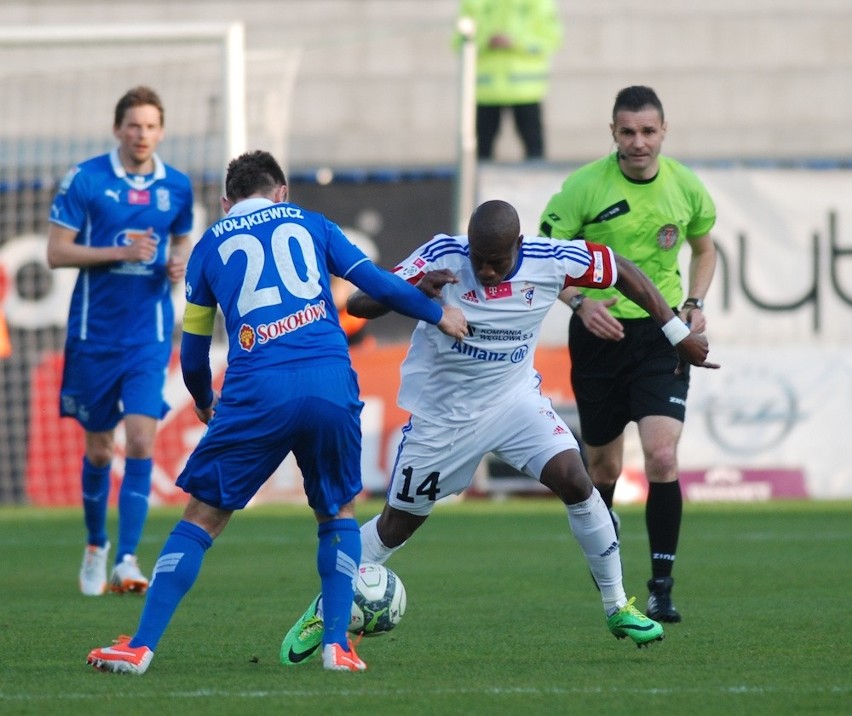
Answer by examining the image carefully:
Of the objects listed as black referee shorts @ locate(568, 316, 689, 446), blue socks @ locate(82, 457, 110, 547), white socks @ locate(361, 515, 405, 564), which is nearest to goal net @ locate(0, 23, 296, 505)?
blue socks @ locate(82, 457, 110, 547)

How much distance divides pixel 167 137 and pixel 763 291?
517 cm

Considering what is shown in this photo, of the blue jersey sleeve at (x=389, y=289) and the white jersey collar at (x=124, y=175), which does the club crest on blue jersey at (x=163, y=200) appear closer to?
the white jersey collar at (x=124, y=175)

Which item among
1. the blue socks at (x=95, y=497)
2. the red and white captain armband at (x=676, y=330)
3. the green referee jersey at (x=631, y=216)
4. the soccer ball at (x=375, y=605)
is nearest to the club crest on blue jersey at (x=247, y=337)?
the soccer ball at (x=375, y=605)

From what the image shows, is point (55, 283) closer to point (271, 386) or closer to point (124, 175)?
point (124, 175)

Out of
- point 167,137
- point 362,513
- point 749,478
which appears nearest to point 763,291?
point 749,478

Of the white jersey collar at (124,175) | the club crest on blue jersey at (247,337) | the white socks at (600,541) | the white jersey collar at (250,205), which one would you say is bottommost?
the white socks at (600,541)

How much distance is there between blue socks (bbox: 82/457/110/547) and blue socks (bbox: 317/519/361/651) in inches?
125

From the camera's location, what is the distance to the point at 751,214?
551 inches

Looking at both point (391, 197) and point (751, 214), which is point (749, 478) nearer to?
point (751, 214)

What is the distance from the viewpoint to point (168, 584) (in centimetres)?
557

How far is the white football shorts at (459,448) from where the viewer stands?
6.45 m

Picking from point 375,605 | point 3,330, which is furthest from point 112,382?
point 3,330

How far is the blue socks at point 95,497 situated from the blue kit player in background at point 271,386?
309cm

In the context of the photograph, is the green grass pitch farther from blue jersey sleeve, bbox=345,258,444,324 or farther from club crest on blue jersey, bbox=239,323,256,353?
blue jersey sleeve, bbox=345,258,444,324
